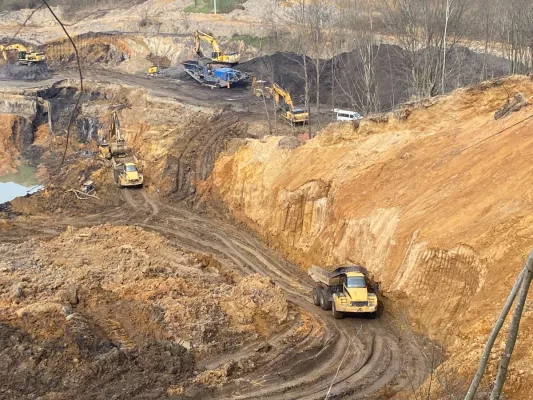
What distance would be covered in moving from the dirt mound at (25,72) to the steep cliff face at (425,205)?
29701 millimetres

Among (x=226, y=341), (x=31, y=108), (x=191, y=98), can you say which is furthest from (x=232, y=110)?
(x=226, y=341)

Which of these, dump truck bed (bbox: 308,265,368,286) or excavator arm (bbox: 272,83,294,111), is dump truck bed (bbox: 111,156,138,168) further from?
dump truck bed (bbox: 308,265,368,286)

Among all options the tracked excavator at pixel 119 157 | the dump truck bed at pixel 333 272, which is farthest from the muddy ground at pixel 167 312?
the dump truck bed at pixel 333 272

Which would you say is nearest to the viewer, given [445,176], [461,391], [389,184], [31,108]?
[461,391]

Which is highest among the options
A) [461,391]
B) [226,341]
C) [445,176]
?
[445,176]

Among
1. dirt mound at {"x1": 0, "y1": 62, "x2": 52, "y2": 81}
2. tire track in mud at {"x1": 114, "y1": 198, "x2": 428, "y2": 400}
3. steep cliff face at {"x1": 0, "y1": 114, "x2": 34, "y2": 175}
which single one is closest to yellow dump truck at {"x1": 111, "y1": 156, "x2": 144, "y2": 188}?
steep cliff face at {"x1": 0, "y1": 114, "x2": 34, "y2": 175}

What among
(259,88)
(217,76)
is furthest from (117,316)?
(217,76)

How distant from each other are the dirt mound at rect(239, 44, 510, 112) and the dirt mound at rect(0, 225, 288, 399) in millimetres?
19932

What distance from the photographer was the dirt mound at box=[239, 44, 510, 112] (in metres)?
40.2

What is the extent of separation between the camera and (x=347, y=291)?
19781 mm

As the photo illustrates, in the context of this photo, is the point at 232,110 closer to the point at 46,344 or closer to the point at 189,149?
the point at 189,149

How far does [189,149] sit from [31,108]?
739 inches

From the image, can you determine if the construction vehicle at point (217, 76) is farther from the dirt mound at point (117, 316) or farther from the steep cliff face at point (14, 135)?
the dirt mound at point (117, 316)

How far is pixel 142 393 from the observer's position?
1589cm
